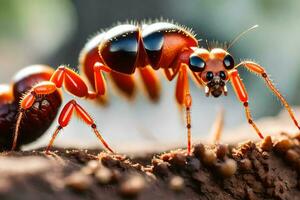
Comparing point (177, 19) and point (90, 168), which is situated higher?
point (177, 19)

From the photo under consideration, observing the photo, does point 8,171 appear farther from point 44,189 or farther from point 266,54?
point 266,54

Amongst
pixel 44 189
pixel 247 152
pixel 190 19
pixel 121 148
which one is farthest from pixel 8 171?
pixel 190 19

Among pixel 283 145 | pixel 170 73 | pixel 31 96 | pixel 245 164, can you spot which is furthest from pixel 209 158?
pixel 170 73

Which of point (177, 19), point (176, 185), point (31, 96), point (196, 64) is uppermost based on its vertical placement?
point (177, 19)

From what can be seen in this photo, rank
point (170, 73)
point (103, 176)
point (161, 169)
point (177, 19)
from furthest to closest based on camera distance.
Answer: point (177, 19) < point (170, 73) < point (161, 169) < point (103, 176)

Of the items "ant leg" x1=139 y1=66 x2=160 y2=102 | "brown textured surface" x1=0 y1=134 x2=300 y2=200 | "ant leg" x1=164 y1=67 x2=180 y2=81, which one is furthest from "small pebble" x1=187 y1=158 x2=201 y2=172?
"ant leg" x1=139 y1=66 x2=160 y2=102

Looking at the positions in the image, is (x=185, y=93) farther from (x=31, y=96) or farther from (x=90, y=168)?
(x=90, y=168)

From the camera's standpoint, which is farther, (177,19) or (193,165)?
(177,19)

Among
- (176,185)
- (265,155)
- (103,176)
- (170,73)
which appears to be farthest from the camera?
(170,73)
